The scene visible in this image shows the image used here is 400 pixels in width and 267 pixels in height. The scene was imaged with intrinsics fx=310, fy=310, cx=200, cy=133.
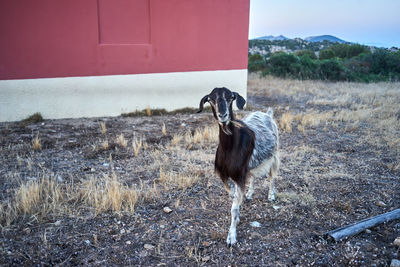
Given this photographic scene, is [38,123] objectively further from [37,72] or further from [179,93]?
[179,93]

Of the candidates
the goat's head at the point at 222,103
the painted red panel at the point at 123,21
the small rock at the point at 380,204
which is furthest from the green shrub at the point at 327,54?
the goat's head at the point at 222,103

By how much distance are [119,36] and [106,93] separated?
1.65 meters

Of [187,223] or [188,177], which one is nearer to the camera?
[187,223]

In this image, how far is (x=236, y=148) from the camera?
139 inches

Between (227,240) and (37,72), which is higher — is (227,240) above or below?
below

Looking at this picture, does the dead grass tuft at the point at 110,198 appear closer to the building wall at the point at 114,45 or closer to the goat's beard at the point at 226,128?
the goat's beard at the point at 226,128

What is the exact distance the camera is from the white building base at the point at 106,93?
26.9 feet

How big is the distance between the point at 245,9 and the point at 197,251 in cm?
Answer: 841

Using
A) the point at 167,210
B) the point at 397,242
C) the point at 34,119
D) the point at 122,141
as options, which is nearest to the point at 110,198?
the point at 167,210

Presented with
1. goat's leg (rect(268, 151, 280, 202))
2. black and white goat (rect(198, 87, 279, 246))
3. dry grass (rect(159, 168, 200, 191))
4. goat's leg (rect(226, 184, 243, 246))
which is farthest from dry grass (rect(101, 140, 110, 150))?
goat's leg (rect(226, 184, 243, 246))

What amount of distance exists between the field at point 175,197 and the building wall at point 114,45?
1200 mm

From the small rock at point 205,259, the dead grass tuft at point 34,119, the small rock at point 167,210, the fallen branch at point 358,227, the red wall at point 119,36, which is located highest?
the red wall at point 119,36

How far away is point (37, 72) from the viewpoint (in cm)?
818

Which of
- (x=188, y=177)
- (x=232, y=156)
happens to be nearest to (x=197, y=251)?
(x=232, y=156)
